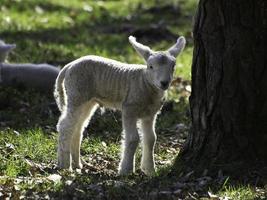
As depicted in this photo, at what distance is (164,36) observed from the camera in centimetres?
1714

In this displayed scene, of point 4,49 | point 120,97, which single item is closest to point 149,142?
point 120,97

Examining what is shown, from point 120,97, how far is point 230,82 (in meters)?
1.17

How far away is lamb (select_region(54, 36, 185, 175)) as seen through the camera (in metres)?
7.85

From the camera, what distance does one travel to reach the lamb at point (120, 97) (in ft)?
25.7

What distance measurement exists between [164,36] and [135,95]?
9383 mm

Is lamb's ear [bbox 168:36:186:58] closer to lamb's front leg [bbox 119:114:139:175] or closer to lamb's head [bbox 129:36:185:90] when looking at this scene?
lamb's head [bbox 129:36:185:90]

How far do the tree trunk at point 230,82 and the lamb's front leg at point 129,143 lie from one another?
0.64 metres

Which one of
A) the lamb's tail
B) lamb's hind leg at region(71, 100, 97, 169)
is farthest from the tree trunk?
the lamb's tail

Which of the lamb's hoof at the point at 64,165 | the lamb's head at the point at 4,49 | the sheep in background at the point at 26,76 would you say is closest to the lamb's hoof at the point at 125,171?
the lamb's hoof at the point at 64,165

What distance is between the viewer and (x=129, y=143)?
7.83 meters

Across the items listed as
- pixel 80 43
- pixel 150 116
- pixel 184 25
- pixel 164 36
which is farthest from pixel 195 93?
pixel 184 25

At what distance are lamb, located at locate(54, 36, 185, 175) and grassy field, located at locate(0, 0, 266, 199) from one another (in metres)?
0.23

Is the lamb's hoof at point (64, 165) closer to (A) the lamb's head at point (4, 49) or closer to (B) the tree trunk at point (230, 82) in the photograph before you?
(B) the tree trunk at point (230, 82)

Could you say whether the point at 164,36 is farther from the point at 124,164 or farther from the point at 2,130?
the point at 124,164
